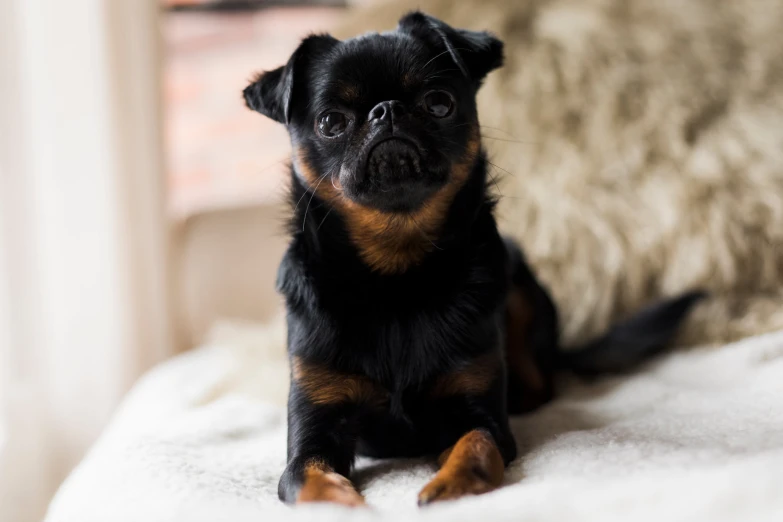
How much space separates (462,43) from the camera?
4.46 ft

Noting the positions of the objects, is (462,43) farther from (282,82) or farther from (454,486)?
(454,486)

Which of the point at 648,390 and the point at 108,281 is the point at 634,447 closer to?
the point at 648,390

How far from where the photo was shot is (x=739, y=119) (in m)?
1.97

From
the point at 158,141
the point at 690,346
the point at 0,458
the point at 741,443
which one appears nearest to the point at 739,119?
the point at 690,346

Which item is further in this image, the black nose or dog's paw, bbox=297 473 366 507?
the black nose

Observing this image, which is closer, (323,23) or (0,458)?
(0,458)

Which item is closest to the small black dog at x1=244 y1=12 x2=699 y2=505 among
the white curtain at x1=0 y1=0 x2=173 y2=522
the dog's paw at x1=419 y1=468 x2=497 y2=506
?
the dog's paw at x1=419 y1=468 x2=497 y2=506

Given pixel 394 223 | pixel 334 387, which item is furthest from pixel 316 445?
pixel 394 223

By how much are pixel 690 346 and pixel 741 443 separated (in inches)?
29.8

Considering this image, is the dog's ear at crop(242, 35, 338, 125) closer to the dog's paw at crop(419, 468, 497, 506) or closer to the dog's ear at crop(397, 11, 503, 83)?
the dog's ear at crop(397, 11, 503, 83)

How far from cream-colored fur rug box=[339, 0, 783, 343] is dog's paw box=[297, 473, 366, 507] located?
986mm

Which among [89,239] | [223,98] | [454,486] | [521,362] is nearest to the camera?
[454,486]

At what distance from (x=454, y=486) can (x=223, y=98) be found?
2.17 meters

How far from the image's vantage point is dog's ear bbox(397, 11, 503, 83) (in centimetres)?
134
